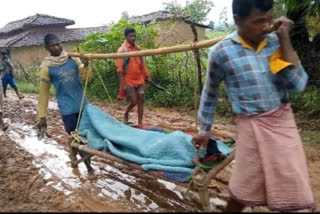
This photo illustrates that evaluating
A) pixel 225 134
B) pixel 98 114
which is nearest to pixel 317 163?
pixel 225 134

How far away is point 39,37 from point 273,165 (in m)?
27.1

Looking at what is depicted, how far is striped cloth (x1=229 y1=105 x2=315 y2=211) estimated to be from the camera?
219 cm

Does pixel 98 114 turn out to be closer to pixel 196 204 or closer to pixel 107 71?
pixel 196 204

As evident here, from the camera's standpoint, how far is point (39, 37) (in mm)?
27422

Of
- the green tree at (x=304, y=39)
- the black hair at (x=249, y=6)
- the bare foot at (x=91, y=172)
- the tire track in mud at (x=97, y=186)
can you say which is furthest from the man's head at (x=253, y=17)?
the green tree at (x=304, y=39)

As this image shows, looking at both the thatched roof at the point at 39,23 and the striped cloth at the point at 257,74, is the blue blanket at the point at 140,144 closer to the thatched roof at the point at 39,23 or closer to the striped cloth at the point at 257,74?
the striped cloth at the point at 257,74

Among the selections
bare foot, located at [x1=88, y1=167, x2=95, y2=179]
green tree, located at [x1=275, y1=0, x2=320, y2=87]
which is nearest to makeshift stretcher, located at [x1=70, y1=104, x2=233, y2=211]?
bare foot, located at [x1=88, y1=167, x2=95, y2=179]

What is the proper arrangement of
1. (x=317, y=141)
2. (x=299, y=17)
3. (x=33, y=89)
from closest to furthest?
(x=317, y=141) → (x=299, y=17) → (x=33, y=89)

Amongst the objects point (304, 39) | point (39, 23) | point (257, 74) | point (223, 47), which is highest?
point (223, 47)

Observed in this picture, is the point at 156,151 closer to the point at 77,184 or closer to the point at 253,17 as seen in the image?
the point at 77,184

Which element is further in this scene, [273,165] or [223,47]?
[223,47]

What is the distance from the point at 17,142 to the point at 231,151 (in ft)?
15.2

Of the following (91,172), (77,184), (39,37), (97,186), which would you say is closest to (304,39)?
(91,172)

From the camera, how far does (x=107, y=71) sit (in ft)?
38.3
